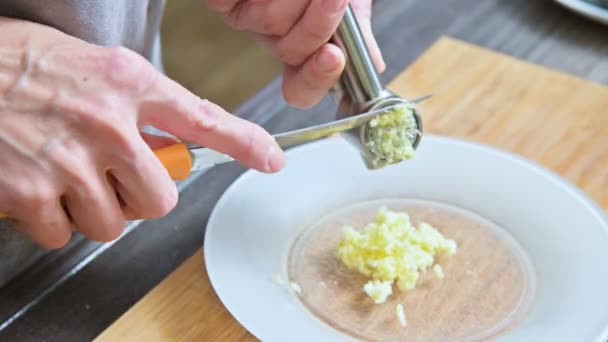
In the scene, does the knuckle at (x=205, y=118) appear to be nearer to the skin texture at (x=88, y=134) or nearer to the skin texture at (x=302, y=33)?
the skin texture at (x=88, y=134)

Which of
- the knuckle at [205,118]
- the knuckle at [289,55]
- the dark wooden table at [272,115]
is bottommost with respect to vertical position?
the dark wooden table at [272,115]

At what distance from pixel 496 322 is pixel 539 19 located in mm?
543

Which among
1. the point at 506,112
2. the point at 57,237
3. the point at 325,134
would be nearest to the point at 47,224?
the point at 57,237

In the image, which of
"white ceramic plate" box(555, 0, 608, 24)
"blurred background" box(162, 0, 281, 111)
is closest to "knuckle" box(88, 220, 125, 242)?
"white ceramic plate" box(555, 0, 608, 24)

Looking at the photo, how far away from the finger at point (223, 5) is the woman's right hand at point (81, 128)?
0.71ft

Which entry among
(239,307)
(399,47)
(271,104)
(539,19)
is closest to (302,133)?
(239,307)

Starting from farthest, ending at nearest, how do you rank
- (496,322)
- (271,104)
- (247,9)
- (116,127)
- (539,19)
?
(539,19), (271,104), (247,9), (496,322), (116,127)

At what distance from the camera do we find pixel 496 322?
67 cm

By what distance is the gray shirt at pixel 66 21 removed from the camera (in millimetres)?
649

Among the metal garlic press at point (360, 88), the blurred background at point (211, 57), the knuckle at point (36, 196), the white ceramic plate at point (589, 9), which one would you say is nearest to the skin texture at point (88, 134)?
the knuckle at point (36, 196)

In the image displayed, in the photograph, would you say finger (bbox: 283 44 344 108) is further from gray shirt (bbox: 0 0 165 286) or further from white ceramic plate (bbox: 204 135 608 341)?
gray shirt (bbox: 0 0 165 286)

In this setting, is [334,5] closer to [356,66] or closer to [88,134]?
[356,66]

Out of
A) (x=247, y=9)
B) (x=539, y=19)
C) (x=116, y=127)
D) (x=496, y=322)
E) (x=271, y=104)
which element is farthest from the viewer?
(x=539, y=19)

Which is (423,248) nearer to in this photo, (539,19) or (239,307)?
(239,307)
